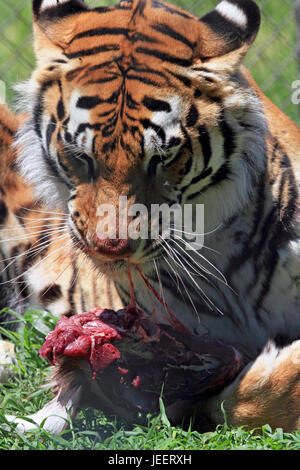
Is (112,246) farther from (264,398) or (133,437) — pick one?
(264,398)

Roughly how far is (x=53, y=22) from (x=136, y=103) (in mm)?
598

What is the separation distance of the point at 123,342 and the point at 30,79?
1.14 m

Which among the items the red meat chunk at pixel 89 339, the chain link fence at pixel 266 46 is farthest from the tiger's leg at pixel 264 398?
the chain link fence at pixel 266 46

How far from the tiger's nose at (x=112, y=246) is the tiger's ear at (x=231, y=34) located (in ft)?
2.57

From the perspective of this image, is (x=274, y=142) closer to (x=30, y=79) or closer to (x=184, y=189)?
(x=184, y=189)

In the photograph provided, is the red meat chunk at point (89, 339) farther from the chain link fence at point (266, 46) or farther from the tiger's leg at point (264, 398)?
the chain link fence at point (266, 46)

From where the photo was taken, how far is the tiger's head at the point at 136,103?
2.76 meters

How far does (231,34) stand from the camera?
296 cm

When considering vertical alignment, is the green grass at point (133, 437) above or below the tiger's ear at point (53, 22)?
below

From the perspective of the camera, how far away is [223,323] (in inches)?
129

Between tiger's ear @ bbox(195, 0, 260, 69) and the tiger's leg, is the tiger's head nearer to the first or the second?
tiger's ear @ bbox(195, 0, 260, 69)

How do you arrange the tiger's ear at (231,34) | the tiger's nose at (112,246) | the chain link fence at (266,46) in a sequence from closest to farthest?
the tiger's nose at (112,246), the tiger's ear at (231,34), the chain link fence at (266,46)

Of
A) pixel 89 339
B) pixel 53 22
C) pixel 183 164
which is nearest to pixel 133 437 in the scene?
pixel 89 339
